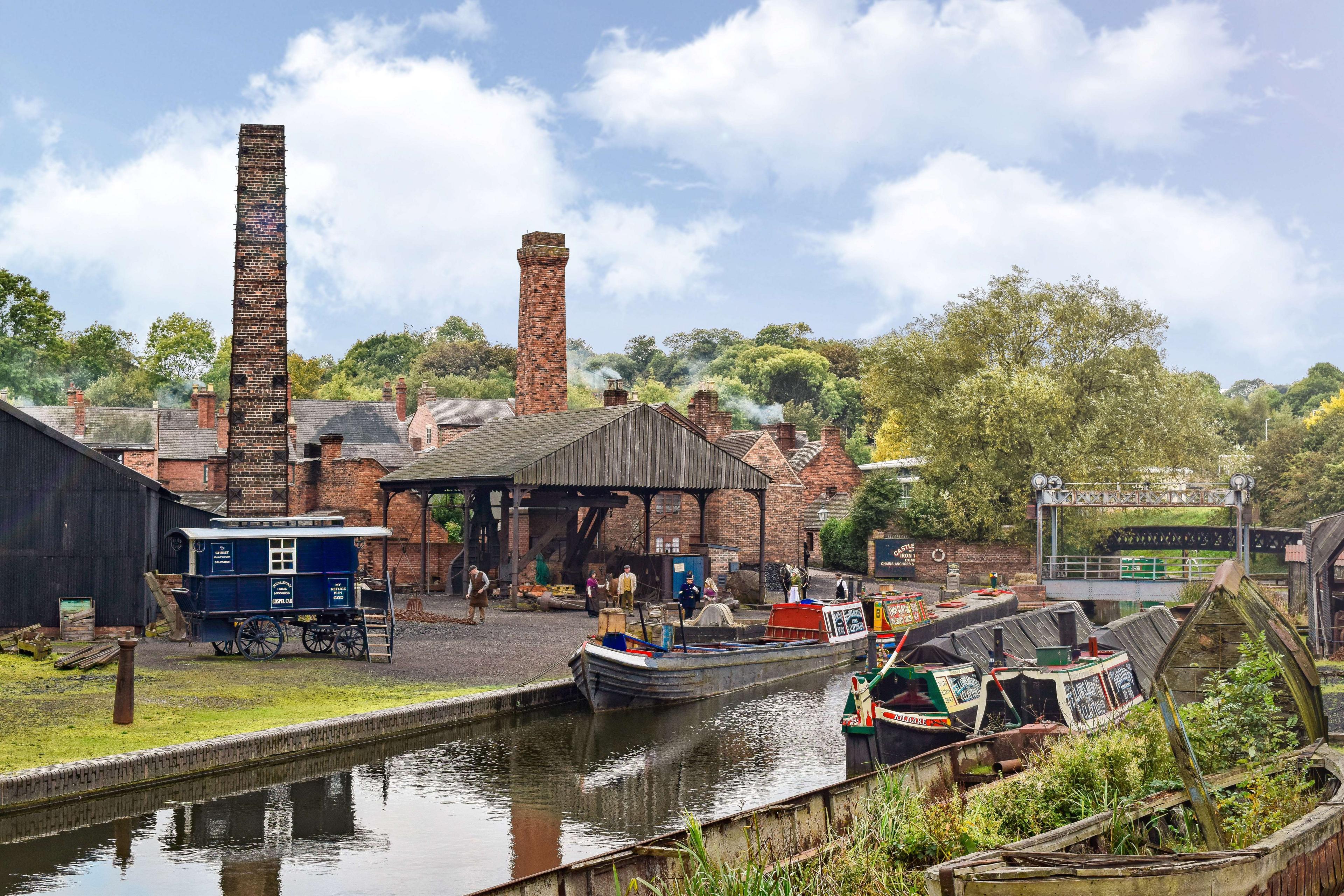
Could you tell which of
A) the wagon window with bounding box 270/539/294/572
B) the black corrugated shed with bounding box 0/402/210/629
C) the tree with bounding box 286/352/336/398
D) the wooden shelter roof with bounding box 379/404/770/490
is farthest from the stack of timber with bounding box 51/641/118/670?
the tree with bounding box 286/352/336/398

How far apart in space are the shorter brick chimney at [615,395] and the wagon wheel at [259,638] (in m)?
25.4

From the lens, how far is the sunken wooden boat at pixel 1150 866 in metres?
7.09

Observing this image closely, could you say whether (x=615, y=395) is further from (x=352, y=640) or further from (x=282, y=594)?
(x=282, y=594)

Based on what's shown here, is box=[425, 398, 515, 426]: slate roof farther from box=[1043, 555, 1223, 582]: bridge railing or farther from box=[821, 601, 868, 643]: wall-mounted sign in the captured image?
box=[821, 601, 868, 643]: wall-mounted sign

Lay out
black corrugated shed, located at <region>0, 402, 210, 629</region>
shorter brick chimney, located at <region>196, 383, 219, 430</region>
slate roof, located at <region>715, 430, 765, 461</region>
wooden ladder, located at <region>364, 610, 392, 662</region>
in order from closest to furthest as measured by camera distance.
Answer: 1. wooden ladder, located at <region>364, 610, 392, 662</region>
2. black corrugated shed, located at <region>0, 402, 210, 629</region>
3. slate roof, located at <region>715, 430, 765, 461</region>
4. shorter brick chimney, located at <region>196, 383, 219, 430</region>

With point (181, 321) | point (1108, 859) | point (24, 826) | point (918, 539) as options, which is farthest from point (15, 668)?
point (181, 321)

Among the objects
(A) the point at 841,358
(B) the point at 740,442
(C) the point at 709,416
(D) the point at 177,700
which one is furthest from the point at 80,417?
(A) the point at 841,358

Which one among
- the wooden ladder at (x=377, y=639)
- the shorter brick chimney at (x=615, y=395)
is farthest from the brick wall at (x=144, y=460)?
the wooden ladder at (x=377, y=639)

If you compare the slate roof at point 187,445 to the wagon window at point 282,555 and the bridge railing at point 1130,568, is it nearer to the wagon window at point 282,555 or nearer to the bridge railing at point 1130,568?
the bridge railing at point 1130,568

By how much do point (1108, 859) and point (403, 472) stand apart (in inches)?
1472

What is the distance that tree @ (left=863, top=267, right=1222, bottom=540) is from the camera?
46594 millimetres

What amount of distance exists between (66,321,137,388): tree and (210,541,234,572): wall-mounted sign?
70822 millimetres

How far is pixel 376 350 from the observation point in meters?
117

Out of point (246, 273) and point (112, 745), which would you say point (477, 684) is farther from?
point (246, 273)
